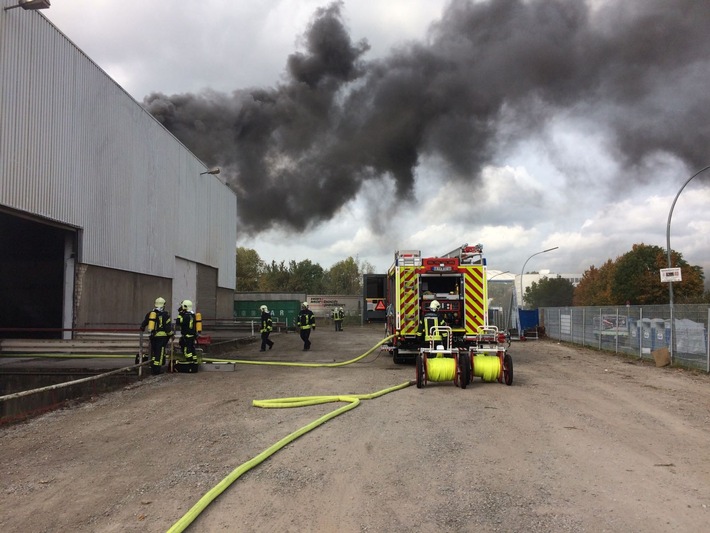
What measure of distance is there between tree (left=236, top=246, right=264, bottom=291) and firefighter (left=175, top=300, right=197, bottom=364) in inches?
2257

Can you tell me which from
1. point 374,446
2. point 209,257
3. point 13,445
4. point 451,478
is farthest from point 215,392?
point 209,257

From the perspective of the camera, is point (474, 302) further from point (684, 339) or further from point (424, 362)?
point (684, 339)

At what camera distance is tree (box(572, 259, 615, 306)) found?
73.5 metres

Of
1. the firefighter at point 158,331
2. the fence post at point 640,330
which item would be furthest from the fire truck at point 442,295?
the fence post at point 640,330

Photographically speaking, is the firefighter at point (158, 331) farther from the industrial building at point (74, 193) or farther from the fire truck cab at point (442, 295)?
the fire truck cab at point (442, 295)

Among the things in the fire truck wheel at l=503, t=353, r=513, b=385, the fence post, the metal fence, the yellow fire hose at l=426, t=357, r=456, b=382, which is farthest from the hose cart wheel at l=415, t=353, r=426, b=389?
the fence post

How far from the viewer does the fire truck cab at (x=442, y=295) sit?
12859 mm

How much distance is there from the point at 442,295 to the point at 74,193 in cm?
1218

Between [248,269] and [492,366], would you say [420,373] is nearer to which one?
[492,366]

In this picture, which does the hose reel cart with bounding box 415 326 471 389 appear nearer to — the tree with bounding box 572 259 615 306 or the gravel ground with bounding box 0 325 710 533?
the gravel ground with bounding box 0 325 710 533

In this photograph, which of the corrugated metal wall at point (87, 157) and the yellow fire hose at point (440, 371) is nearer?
the yellow fire hose at point (440, 371)

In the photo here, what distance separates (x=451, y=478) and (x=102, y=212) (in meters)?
17.7

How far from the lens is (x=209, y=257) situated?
31.6m

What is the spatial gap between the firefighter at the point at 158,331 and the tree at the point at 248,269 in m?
57.6
